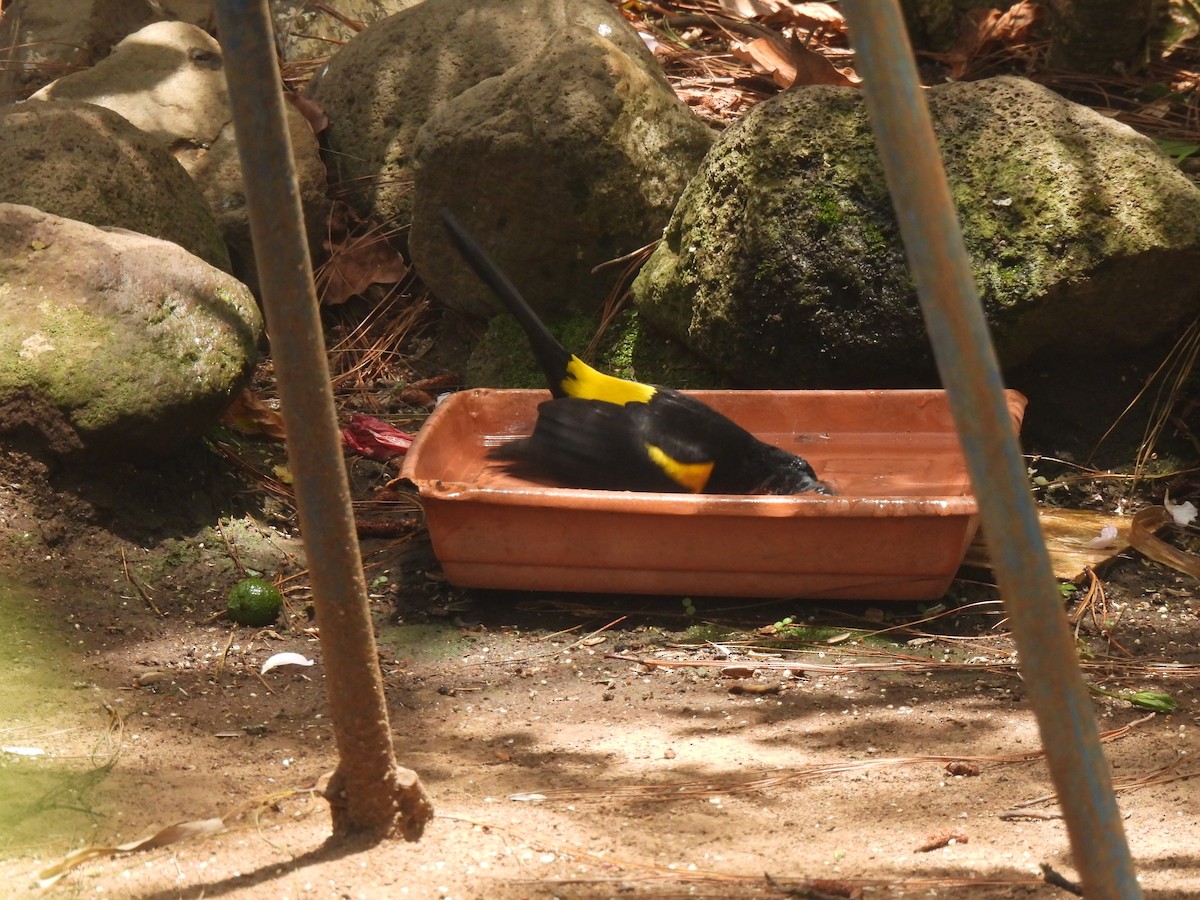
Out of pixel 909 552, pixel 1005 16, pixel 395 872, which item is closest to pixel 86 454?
pixel 395 872

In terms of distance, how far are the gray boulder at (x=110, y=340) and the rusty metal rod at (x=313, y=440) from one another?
2078mm

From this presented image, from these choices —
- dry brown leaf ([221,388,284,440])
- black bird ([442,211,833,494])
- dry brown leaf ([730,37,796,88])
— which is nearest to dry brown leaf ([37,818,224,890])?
black bird ([442,211,833,494])

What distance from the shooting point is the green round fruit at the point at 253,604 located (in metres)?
3.58

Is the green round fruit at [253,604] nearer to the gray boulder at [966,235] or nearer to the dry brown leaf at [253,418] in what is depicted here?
the dry brown leaf at [253,418]

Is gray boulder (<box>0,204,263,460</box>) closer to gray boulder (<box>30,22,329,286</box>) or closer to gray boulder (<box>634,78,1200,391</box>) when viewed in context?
gray boulder (<box>30,22,329,286</box>)

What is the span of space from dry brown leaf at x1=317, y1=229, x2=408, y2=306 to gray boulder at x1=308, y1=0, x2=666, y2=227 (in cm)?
A: 19

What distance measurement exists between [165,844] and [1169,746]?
2180mm

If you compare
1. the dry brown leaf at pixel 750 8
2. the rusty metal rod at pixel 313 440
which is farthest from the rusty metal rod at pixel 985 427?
the dry brown leaf at pixel 750 8

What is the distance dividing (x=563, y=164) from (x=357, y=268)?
1327 millimetres

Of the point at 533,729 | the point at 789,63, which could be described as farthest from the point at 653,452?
the point at 789,63

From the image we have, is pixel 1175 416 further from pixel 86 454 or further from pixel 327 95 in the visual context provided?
pixel 327 95

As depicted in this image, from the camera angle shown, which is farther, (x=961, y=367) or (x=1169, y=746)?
(x=1169, y=746)

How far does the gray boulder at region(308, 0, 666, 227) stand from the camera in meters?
6.02

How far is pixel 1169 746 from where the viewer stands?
2.77 metres
